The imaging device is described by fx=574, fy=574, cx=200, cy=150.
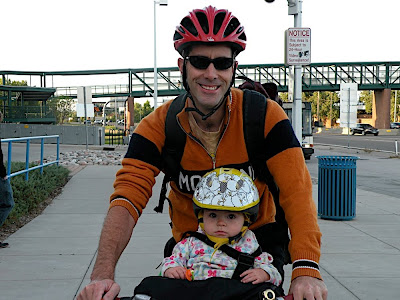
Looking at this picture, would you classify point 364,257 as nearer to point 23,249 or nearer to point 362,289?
point 362,289

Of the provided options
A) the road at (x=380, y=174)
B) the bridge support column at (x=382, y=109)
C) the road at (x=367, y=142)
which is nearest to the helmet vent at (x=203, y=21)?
the road at (x=380, y=174)

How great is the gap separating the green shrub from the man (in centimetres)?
683

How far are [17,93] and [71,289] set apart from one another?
4431cm

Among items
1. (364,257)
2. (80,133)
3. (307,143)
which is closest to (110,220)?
(364,257)

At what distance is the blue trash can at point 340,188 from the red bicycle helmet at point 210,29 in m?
7.49

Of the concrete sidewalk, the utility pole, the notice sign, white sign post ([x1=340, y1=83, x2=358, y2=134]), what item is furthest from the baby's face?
white sign post ([x1=340, y1=83, x2=358, y2=134])

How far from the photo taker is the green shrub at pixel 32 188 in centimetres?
976

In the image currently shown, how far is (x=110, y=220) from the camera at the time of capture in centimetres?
251

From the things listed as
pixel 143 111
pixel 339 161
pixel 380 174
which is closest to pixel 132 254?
pixel 339 161

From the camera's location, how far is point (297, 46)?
12078mm

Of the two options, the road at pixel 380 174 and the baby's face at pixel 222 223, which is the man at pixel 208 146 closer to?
the baby's face at pixel 222 223

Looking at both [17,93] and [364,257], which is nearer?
[364,257]

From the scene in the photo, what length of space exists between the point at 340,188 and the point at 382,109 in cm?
6850

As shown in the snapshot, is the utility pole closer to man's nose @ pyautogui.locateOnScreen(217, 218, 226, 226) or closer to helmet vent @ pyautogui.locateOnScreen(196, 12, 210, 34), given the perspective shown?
helmet vent @ pyautogui.locateOnScreen(196, 12, 210, 34)
